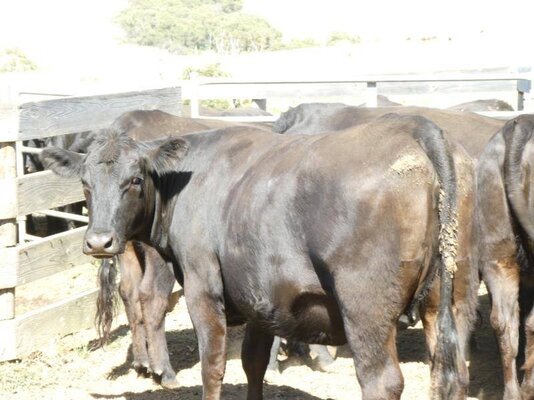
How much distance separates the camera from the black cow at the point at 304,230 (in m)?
4.52

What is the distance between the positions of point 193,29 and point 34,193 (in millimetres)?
46474

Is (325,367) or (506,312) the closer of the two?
(506,312)

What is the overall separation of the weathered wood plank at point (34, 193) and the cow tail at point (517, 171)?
373cm

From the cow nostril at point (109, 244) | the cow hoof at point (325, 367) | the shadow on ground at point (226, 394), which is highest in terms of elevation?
the cow nostril at point (109, 244)

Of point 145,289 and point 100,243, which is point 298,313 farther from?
point 145,289

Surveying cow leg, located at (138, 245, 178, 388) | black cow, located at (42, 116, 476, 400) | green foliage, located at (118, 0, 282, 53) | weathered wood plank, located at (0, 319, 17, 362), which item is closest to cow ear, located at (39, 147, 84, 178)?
black cow, located at (42, 116, 476, 400)

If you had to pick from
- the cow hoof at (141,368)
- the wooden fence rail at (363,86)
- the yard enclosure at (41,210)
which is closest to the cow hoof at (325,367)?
the cow hoof at (141,368)

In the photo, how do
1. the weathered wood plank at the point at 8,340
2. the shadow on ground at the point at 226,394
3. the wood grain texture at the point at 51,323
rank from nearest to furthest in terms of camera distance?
the shadow on ground at the point at 226,394, the weathered wood plank at the point at 8,340, the wood grain texture at the point at 51,323

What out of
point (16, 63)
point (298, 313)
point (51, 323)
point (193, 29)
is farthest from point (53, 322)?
point (193, 29)

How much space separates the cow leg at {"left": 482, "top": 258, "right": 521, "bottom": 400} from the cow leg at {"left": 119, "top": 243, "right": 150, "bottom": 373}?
2.82 meters

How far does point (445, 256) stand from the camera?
4691mm

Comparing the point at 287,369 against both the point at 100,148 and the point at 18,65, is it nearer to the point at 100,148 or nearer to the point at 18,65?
the point at 100,148

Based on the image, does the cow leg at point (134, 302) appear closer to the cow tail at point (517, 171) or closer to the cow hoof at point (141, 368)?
the cow hoof at point (141, 368)

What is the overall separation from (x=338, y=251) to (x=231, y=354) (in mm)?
3850
